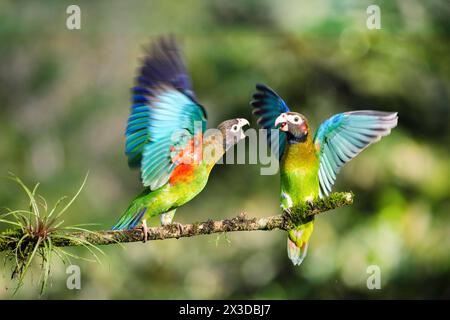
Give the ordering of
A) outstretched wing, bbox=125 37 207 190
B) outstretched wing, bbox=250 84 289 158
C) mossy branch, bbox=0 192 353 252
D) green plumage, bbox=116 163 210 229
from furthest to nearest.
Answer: outstretched wing, bbox=250 84 289 158
green plumage, bbox=116 163 210 229
outstretched wing, bbox=125 37 207 190
mossy branch, bbox=0 192 353 252

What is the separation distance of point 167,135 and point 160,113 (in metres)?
0.14

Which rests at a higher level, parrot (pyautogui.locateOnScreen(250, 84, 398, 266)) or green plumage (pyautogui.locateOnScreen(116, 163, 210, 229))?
parrot (pyautogui.locateOnScreen(250, 84, 398, 266))

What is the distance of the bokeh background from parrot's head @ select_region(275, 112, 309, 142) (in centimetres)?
503

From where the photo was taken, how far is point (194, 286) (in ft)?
34.0

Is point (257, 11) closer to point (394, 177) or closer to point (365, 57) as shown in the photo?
point (365, 57)

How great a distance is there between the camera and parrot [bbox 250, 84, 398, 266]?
182 inches

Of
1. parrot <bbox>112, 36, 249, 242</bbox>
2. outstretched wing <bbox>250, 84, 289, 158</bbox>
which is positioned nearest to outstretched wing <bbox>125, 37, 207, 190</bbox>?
parrot <bbox>112, 36, 249, 242</bbox>

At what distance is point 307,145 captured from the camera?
479cm

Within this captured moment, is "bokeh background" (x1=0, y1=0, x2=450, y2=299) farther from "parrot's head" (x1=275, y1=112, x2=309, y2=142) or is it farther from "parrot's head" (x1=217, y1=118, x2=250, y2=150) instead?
"parrot's head" (x1=217, y1=118, x2=250, y2=150)

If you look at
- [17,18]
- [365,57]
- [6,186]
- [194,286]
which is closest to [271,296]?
[194,286]

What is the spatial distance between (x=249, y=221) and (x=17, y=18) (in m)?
11.6

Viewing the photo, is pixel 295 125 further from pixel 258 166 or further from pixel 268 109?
pixel 258 166

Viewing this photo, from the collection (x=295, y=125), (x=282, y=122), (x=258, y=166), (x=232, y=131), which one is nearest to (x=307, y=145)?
(x=295, y=125)

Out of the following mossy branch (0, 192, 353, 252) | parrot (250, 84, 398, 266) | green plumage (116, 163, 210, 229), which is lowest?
mossy branch (0, 192, 353, 252)
